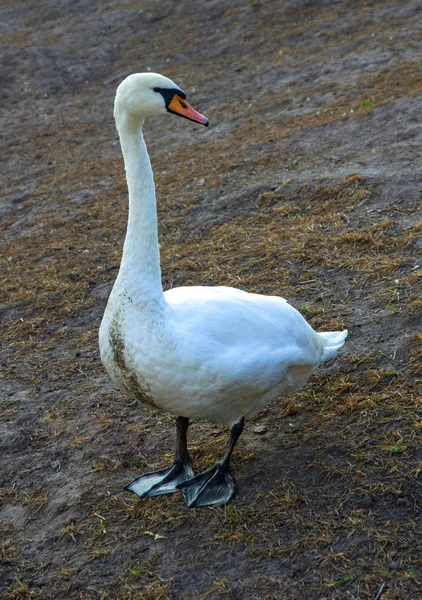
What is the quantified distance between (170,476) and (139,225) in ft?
4.78

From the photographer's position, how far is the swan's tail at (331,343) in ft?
14.1

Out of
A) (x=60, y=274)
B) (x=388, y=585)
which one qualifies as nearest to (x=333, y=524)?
(x=388, y=585)

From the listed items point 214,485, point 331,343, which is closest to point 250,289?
point 331,343

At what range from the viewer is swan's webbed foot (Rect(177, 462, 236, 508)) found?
12.5 feet

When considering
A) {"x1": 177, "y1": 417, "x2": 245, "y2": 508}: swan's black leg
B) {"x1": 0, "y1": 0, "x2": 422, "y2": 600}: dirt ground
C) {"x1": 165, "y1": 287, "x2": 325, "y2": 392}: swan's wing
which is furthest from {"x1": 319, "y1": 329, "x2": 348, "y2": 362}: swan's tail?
{"x1": 177, "y1": 417, "x2": 245, "y2": 508}: swan's black leg

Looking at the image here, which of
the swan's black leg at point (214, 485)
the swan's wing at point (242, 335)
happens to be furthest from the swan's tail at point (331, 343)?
the swan's black leg at point (214, 485)

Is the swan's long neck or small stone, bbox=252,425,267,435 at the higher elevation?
the swan's long neck

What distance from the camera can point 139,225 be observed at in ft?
12.7

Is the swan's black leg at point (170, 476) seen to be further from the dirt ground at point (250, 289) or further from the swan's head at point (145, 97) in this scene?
the swan's head at point (145, 97)

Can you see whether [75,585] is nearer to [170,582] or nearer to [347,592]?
[170,582]

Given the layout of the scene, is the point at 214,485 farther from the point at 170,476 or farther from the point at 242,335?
the point at 242,335

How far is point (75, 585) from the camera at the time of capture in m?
3.52

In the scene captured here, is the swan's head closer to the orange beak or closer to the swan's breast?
the orange beak

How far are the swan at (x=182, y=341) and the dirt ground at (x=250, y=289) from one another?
361 mm
